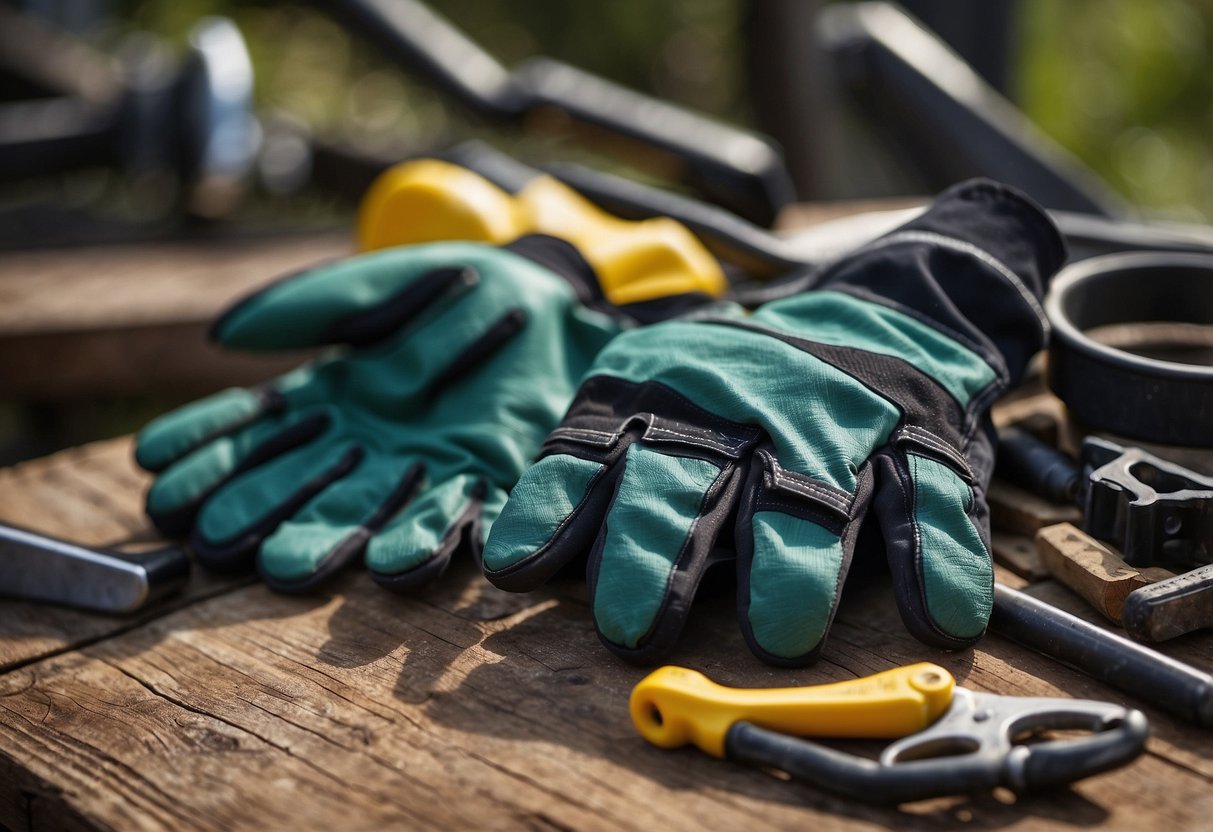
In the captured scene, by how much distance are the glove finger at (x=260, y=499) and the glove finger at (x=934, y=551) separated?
598 millimetres

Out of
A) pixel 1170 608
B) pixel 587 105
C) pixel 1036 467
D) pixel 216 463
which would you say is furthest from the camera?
pixel 587 105

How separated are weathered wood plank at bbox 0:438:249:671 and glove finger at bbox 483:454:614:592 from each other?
0.35m

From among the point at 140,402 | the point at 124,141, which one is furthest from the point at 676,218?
the point at 140,402

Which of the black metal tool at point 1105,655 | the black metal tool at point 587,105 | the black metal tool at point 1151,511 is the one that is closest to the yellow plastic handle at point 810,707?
the black metal tool at point 1105,655

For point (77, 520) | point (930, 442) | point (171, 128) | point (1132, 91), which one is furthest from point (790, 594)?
point (1132, 91)

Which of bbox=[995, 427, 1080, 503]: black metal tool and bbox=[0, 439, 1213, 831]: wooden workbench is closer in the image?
bbox=[0, 439, 1213, 831]: wooden workbench

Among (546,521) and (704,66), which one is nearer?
(546,521)

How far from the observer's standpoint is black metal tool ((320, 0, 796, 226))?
7.43 feet

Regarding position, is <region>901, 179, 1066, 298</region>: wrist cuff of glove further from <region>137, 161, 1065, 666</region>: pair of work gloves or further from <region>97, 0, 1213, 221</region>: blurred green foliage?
<region>97, 0, 1213, 221</region>: blurred green foliage

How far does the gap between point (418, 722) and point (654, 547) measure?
9.1 inches

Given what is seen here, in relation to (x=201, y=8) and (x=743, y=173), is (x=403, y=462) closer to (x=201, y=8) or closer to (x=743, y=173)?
(x=743, y=173)

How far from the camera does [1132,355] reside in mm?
1229

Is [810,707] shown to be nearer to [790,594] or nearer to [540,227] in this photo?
[790,594]

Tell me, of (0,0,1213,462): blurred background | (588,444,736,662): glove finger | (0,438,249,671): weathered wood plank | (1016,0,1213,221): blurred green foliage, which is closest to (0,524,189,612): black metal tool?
(0,438,249,671): weathered wood plank
